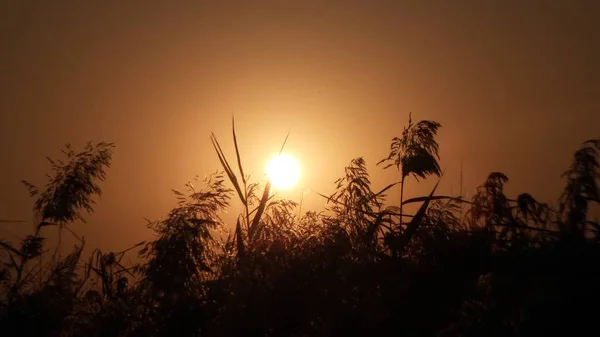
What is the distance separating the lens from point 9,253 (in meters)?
8.30

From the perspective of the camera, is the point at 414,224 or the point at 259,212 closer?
the point at 414,224

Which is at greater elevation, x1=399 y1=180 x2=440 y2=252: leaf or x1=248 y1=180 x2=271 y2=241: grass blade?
x1=248 y1=180 x2=271 y2=241: grass blade

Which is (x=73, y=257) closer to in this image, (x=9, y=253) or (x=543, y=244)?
(x=9, y=253)

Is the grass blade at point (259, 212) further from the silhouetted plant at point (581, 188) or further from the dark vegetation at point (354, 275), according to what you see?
the silhouetted plant at point (581, 188)

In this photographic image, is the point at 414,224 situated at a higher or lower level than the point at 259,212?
lower

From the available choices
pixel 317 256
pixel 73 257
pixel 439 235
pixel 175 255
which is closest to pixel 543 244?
pixel 439 235

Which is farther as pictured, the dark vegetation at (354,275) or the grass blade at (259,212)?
the grass blade at (259,212)

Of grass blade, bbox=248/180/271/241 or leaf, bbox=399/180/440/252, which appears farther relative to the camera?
grass blade, bbox=248/180/271/241

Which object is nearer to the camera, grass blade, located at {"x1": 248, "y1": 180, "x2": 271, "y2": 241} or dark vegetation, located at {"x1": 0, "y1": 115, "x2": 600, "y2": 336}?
dark vegetation, located at {"x1": 0, "y1": 115, "x2": 600, "y2": 336}

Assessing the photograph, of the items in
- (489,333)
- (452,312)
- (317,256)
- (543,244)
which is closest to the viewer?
(489,333)

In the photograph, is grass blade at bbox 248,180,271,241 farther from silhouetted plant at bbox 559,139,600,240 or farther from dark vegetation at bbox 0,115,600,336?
silhouetted plant at bbox 559,139,600,240

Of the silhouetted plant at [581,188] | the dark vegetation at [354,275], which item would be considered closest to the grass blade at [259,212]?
the dark vegetation at [354,275]

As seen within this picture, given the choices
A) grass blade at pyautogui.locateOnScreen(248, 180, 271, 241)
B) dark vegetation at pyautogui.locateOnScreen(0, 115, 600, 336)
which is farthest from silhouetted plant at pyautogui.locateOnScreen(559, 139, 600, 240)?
grass blade at pyautogui.locateOnScreen(248, 180, 271, 241)

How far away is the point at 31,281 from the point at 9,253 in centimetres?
66
